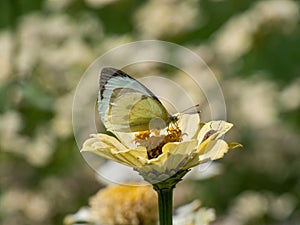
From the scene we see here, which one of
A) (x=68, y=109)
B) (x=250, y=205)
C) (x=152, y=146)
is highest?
(x=152, y=146)

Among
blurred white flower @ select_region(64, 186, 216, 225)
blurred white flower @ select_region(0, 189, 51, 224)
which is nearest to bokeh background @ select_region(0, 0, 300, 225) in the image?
blurred white flower @ select_region(0, 189, 51, 224)

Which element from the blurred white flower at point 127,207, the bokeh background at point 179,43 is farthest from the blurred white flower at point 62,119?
the blurred white flower at point 127,207

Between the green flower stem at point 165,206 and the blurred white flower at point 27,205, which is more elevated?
the green flower stem at point 165,206

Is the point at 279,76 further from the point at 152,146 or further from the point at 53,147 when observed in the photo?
the point at 152,146

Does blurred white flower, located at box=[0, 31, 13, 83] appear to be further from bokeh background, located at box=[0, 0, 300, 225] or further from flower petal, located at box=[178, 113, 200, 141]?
flower petal, located at box=[178, 113, 200, 141]

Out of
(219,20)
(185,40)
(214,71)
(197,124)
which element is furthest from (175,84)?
(197,124)

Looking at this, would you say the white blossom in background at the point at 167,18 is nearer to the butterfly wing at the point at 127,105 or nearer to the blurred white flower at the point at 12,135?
the blurred white flower at the point at 12,135
